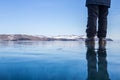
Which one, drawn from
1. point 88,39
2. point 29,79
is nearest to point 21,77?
point 29,79

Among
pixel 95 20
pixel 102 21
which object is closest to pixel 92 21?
pixel 95 20

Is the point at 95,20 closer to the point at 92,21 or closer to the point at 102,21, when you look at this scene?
the point at 92,21

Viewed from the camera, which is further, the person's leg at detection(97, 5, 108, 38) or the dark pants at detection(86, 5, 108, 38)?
the person's leg at detection(97, 5, 108, 38)

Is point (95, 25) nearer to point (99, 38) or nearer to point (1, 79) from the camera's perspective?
point (99, 38)

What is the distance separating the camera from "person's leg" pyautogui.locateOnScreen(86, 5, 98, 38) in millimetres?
5996

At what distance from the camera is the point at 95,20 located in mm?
6043

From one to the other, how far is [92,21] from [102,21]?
41 centimetres

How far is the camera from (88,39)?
612cm

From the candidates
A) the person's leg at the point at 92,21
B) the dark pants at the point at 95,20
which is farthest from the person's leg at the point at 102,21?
the person's leg at the point at 92,21

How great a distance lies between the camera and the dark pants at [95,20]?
6.01 meters

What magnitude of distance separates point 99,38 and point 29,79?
4.32 metres

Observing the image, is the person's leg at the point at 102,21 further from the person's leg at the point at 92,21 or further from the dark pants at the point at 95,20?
the person's leg at the point at 92,21

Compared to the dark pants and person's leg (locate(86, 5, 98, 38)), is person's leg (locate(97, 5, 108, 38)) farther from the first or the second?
person's leg (locate(86, 5, 98, 38))

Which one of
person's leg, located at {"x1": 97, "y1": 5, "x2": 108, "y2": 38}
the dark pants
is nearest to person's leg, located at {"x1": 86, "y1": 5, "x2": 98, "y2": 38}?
the dark pants
